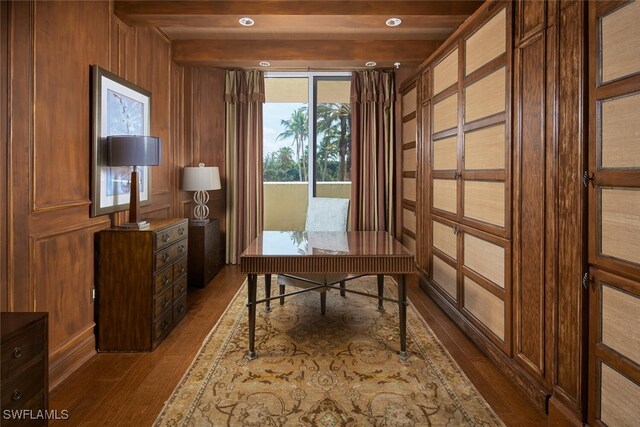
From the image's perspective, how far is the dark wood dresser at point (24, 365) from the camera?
57.4 inches

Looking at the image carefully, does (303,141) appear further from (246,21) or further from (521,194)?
(521,194)

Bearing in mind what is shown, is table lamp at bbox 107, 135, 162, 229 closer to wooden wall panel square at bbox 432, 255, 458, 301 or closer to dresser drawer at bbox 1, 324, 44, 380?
dresser drawer at bbox 1, 324, 44, 380

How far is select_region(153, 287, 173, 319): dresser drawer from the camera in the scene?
2.81m

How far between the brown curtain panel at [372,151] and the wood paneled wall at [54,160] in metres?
2.89

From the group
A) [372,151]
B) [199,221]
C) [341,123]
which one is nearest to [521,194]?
[372,151]

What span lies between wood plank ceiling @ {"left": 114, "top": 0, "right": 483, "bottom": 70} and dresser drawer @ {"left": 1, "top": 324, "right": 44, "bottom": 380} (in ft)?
8.44

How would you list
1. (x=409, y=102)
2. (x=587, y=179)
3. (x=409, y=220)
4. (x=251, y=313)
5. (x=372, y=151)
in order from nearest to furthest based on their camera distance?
(x=587, y=179)
(x=251, y=313)
(x=409, y=102)
(x=409, y=220)
(x=372, y=151)

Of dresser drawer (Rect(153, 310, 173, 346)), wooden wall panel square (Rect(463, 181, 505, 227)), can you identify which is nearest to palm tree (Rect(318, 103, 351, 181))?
wooden wall panel square (Rect(463, 181, 505, 227))

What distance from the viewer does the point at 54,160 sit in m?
2.34

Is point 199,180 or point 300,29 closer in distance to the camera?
point 300,29

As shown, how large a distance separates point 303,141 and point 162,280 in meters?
3.27

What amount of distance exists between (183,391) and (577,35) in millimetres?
2577

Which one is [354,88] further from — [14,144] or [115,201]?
[14,144]

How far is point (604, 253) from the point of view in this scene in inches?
64.4
